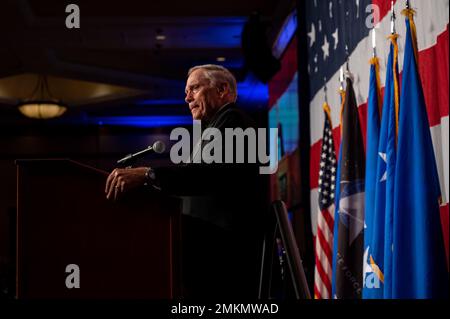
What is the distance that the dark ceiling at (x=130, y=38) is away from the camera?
672cm

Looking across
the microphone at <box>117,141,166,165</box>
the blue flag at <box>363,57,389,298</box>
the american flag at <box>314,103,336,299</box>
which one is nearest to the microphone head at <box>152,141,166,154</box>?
the microphone at <box>117,141,166,165</box>

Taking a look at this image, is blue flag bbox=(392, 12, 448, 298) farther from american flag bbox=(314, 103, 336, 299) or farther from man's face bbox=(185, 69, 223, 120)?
american flag bbox=(314, 103, 336, 299)

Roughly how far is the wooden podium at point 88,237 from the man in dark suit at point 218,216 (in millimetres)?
64

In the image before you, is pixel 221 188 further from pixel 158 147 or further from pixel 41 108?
pixel 41 108

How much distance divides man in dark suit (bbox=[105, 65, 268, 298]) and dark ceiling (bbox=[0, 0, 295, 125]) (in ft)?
15.2

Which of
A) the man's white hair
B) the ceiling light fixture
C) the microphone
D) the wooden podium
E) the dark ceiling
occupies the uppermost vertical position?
the dark ceiling

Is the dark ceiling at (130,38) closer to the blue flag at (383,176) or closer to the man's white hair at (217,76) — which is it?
the blue flag at (383,176)

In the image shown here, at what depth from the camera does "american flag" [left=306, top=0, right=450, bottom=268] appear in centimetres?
239

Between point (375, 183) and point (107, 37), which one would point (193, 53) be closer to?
point (107, 37)

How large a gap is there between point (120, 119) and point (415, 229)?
10434 mm

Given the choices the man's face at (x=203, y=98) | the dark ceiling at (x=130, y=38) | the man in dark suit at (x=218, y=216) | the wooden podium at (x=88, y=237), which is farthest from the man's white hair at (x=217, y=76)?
the dark ceiling at (x=130, y=38)

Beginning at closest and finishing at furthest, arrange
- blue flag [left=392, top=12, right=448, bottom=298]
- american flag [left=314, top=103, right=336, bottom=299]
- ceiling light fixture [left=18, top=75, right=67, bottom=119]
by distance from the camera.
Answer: blue flag [left=392, top=12, right=448, bottom=298], american flag [left=314, top=103, right=336, bottom=299], ceiling light fixture [left=18, top=75, right=67, bottom=119]
